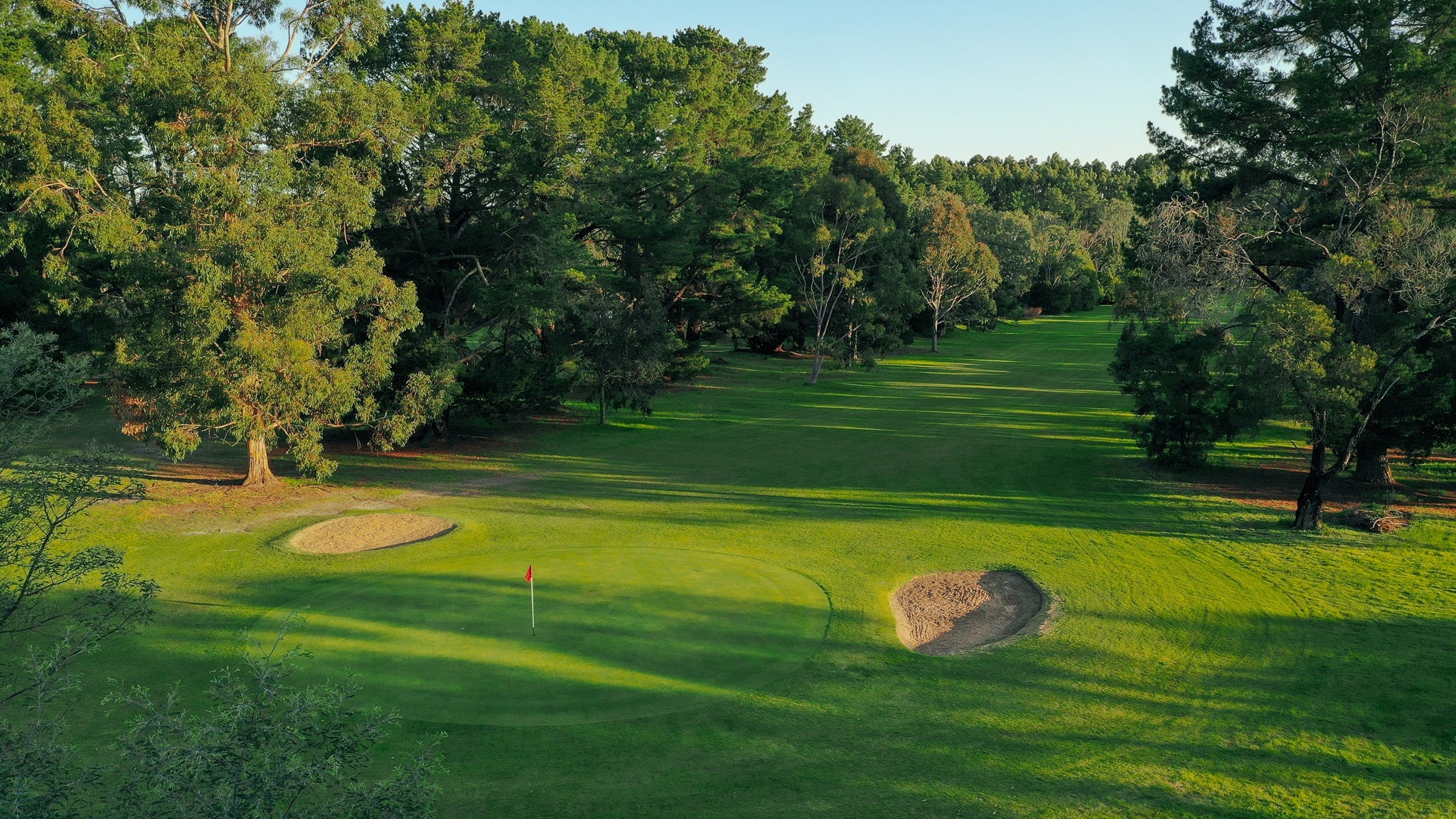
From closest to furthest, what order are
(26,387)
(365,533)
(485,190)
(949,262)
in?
(26,387) < (365,533) < (485,190) < (949,262)

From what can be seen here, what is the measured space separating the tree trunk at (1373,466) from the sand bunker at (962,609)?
1537cm

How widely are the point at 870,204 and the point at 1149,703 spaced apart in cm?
4421

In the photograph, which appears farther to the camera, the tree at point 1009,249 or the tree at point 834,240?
the tree at point 1009,249

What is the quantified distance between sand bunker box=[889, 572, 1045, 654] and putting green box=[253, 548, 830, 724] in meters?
1.72

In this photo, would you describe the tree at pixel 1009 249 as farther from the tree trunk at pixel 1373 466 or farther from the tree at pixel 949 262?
the tree trunk at pixel 1373 466

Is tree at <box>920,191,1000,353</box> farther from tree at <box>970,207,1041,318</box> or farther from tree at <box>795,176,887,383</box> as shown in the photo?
tree at <box>970,207,1041,318</box>

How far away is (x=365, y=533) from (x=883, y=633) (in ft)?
45.4

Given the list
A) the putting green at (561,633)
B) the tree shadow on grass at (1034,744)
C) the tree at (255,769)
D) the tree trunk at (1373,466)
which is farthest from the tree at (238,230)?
the tree trunk at (1373,466)

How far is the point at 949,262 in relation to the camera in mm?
73312

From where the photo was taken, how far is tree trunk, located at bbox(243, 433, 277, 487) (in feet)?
92.1

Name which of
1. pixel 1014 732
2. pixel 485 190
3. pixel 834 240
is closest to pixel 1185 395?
pixel 1014 732

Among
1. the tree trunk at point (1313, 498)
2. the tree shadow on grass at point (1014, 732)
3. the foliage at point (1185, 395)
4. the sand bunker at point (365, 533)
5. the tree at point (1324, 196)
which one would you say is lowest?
the sand bunker at point (365, 533)

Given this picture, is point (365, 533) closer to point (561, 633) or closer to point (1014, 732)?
point (561, 633)

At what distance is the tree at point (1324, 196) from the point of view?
860 inches
